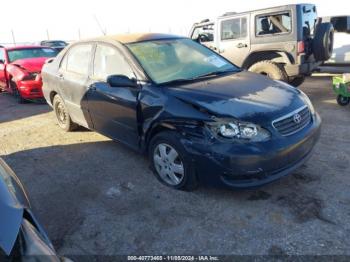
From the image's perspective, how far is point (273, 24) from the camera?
709 centimetres

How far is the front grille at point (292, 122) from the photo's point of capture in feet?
10.7

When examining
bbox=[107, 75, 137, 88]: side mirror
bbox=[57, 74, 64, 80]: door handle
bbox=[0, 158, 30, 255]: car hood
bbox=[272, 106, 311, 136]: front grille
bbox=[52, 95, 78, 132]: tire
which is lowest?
bbox=[52, 95, 78, 132]: tire

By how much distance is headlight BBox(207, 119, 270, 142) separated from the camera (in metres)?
3.12

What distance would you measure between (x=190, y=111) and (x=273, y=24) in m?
4.64

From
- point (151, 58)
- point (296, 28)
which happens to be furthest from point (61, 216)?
point (296, 28)

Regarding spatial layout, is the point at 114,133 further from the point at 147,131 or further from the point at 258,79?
the point at 258,79

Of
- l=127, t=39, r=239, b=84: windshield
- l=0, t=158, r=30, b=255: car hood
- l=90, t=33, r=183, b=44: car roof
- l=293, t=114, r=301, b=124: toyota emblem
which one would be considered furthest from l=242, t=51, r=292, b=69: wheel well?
l=0, t=158, r=30, b=255: car hood

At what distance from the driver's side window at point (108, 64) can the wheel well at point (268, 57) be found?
12.9 ft

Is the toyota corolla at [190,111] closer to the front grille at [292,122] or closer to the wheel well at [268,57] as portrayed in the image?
the front grille at [292,122]

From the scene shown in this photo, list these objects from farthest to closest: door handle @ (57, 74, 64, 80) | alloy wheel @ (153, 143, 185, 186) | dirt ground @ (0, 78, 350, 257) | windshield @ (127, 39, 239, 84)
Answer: door handle @ (57, 74, 64, 80) → windshield @ (127, 39, 239, 84) → alloy wheel @ (153, 143, 185, 186) → dirt ground @ (0, 78, 350, 257)

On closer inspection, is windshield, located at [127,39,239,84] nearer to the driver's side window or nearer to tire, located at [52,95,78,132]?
the driver's side window

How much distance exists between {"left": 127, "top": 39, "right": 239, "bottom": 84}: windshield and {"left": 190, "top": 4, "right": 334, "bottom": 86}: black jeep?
2.70 metres

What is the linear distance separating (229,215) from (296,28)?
15.9 feet

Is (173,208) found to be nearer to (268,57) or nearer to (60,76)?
(60,76)
